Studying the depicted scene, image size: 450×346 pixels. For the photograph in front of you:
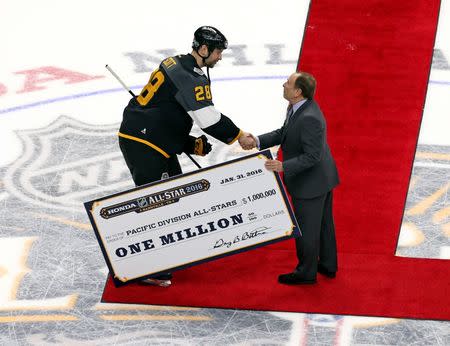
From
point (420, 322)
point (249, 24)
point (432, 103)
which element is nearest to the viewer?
point (420, 322)

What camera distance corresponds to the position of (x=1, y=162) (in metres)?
7.20

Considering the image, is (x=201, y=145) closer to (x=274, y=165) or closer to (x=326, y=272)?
(x=274, y=165)

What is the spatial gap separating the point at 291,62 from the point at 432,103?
114cm

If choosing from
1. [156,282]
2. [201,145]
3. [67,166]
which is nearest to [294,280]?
[156,282]

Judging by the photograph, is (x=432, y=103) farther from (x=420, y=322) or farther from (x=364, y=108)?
(x=420, y=322)

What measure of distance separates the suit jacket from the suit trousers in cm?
7

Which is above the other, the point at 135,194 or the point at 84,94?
the point at 135,194

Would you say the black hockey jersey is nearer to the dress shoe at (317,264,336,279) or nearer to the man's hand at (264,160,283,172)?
the man's hand at (264,160,283,172)

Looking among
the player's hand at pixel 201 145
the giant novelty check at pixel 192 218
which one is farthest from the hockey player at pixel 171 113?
the giant novelty check at pixel 192 218

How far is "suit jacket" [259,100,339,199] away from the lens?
18.1 feet

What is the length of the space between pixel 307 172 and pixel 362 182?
1.24 meters

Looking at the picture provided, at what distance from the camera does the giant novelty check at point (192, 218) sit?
5.62 m

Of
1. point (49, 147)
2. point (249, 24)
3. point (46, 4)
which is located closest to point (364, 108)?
point (249, 24)

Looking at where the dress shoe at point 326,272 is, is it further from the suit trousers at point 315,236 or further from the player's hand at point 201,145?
the player's hand at point 201,145
